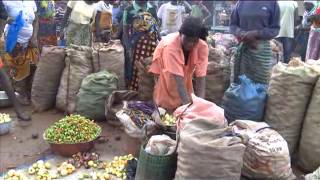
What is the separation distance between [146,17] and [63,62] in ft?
4.33

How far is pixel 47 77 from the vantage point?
6031mm

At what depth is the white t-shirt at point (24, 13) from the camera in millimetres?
6057

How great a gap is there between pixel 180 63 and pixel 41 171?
1.74 meters

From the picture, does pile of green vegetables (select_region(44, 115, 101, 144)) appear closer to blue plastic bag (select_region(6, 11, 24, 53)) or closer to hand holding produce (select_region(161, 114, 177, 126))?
hand holding produce (select_region(161, 114, 177, 126))

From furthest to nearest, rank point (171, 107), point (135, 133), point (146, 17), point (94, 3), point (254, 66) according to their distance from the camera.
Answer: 1. point (94, 3)
2. point (146, 17)
3. point (254, 66)
4. point (171, 107)
5. point (135, 133)

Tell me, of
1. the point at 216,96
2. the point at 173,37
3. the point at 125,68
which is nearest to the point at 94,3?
the point at 125,68

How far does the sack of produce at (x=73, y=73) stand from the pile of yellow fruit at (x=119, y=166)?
5.07 ft

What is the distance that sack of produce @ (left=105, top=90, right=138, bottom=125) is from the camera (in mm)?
5441

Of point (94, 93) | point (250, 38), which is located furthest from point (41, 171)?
point (250, 38)

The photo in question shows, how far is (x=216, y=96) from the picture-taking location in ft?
18.1

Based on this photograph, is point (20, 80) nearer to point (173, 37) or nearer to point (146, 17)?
point (146, 17)

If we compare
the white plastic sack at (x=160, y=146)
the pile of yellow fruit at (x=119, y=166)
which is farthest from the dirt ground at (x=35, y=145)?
the white plastic sack at (x=160, y=146)

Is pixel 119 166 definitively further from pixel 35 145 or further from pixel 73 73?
pixel 73 73

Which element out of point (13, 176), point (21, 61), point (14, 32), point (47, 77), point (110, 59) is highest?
point (14, 32)
